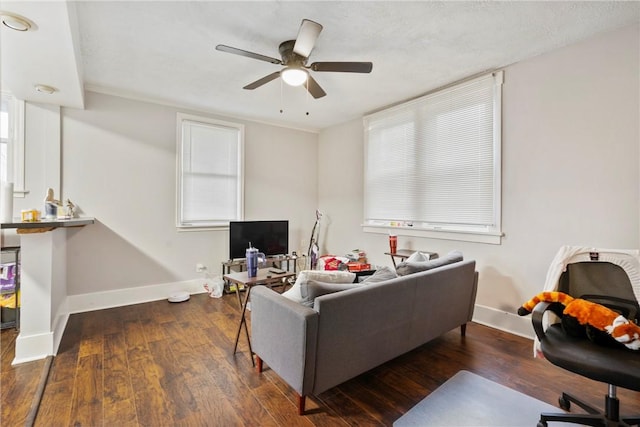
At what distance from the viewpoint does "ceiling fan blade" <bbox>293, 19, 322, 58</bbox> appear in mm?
2013

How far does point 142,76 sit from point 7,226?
2.04 metres

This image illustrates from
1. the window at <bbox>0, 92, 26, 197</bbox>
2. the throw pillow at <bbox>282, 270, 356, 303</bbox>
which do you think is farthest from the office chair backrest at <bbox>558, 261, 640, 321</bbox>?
the window at <bbox>0, 92, 26, 197</bbox>

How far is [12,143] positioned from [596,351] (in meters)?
5.29

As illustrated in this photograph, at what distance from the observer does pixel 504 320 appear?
3.14 metres

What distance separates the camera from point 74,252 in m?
3.60

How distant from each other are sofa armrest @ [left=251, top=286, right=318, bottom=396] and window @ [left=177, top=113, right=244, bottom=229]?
2614 mm

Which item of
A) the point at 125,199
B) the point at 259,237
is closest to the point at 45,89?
the point at 125,199

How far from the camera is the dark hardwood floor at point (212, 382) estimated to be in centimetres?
185

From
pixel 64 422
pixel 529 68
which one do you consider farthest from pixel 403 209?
pixel 64 422

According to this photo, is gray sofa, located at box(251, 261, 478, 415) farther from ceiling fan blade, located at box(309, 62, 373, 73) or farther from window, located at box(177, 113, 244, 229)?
window, located at box(177, 113, 244, 229)

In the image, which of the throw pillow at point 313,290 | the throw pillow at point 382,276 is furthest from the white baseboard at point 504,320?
the throw pillow at point 313,290

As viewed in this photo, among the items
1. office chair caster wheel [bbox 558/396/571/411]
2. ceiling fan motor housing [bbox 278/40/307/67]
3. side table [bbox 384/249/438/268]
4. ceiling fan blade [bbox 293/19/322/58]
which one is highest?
ceiling fan motor housing [bbox 278/40/307/67]

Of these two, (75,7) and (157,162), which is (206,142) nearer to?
(157,162)

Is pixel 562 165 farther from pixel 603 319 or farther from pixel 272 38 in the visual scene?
pixel 272 38
